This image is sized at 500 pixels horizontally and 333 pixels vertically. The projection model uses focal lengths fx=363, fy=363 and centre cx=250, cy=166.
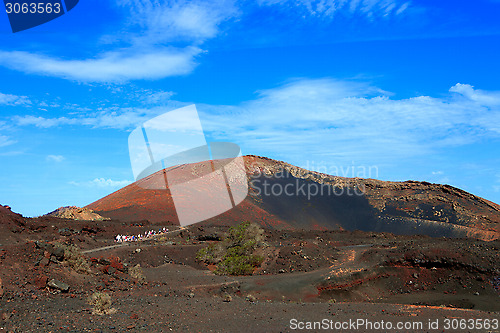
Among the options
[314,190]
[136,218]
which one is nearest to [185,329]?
[136,218]

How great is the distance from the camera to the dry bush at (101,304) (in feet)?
33.7

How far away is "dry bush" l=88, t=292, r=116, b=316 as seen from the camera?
33.7 feet

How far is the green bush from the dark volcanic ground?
72 cm

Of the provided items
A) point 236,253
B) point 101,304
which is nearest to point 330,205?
point 236,253

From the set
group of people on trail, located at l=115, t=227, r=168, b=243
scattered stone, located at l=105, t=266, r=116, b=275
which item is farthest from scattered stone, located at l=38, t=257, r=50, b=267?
group of people on trail, located at l=115, t=227, r=168, b=243

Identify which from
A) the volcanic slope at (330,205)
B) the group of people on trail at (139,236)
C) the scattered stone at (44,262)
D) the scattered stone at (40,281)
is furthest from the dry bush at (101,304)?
the volcanic slope at (330,205)

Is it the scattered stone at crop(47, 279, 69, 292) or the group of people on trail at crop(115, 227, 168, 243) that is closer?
the scattered stone at crop(47, 279, 69, 292)

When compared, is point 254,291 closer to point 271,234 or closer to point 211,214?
point 271,234

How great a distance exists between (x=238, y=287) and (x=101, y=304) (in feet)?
25.3

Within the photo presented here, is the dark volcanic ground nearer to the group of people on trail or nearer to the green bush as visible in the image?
the green bush

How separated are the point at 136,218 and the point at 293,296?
32809 mm

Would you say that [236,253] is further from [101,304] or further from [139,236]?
[139,236]

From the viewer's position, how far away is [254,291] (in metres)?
16.7

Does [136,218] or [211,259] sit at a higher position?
[136,218]
